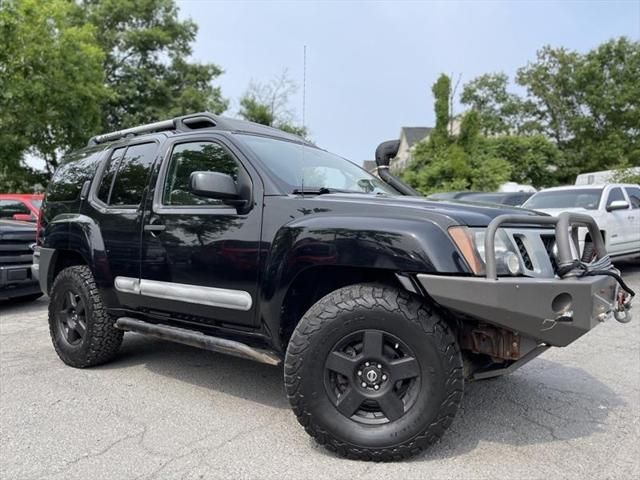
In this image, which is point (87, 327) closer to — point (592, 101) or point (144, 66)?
point (144, 66)

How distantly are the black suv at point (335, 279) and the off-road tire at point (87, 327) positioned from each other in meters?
0.04

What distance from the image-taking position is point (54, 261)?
14.8 ft

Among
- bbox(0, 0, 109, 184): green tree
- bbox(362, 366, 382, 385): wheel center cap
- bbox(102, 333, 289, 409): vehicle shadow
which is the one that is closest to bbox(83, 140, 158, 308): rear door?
bbox(102, 333, 289, 409): vehicle shadow

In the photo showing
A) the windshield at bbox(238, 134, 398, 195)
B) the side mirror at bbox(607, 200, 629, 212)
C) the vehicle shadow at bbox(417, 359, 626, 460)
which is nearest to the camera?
the vehicle shadow at bbox(417, 359, 626, 460)

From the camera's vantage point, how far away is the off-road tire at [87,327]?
13.3 ft

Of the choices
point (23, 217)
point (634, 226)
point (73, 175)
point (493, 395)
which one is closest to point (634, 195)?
point (634, 226)

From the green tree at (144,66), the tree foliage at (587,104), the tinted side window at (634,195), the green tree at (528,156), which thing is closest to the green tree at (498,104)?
the tree foliage at (587,104)

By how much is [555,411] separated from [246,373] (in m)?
2.26

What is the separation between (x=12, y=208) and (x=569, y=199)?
10.4m

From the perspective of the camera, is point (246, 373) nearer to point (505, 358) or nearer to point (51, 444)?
point (51, 444)

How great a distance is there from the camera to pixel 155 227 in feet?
11.8

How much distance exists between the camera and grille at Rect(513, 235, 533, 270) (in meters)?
2.65

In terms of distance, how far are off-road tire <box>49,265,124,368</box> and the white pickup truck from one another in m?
7.14

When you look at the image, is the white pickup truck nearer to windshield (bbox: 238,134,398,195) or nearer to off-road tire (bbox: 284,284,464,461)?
windshield (bbox: 238,134,398,195)
